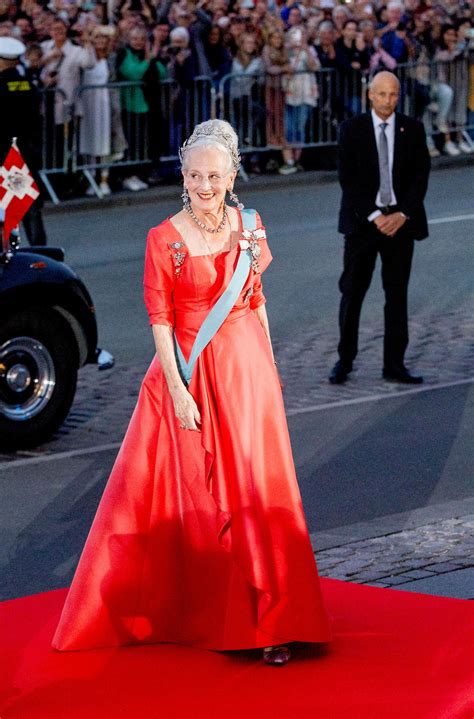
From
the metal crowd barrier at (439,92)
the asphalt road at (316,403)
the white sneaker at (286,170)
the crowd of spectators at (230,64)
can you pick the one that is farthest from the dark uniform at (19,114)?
the metal crowd barrier at (439,92)

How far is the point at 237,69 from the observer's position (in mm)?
20016

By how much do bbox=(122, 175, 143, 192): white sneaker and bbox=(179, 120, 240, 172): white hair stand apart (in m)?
14.2

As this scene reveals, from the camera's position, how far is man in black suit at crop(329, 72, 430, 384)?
10000mm

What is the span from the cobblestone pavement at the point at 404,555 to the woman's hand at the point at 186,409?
141 cm

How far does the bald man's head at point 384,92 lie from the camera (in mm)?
9812

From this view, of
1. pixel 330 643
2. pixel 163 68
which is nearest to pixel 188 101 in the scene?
pixel 163 68

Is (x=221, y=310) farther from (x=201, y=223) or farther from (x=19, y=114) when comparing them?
(x=19, y=114)

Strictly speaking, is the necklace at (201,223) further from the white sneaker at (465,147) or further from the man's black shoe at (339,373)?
the white sneaker at (465,147)

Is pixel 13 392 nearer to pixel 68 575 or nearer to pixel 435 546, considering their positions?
pixel 68 575

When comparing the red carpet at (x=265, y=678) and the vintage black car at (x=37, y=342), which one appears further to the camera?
the vintage black car at (x=37, y=342)

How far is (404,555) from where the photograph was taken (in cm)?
672

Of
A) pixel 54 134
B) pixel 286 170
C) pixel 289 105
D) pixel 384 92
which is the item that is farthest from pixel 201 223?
pixel 286 170

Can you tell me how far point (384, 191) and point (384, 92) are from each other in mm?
650

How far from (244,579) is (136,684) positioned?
1.67ft
